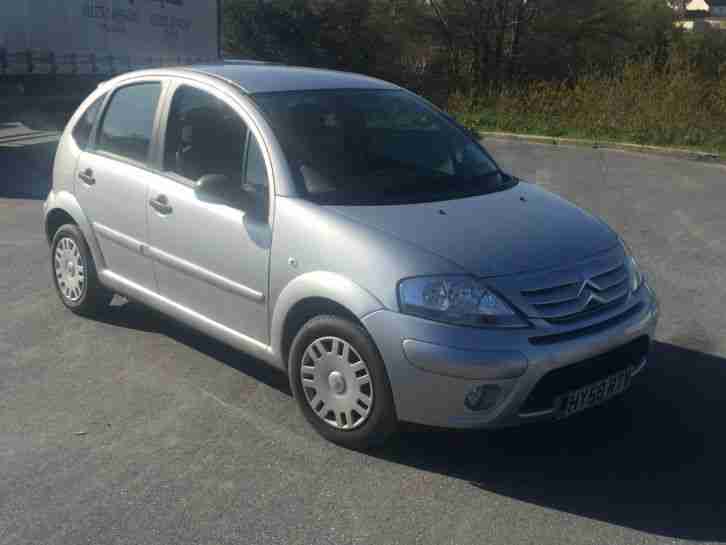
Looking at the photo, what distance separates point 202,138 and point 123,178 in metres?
0.69

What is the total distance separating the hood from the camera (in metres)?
4.04

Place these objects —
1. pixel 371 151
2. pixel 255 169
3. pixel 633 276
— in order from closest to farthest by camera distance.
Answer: pixel 633 276, pixel 255 169, pixel 371 151

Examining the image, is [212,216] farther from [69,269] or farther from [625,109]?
[625,109]

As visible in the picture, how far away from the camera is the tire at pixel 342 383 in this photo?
3.99 metres

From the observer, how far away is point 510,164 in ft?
44.0

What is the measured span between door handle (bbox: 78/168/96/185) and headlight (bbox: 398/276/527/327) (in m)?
2.69

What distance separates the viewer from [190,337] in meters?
5.80

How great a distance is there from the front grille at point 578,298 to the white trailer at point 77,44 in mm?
13062

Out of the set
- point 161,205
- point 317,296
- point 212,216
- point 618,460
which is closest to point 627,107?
point 161,205

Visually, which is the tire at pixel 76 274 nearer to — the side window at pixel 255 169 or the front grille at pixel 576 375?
the side window at pixel 255 169

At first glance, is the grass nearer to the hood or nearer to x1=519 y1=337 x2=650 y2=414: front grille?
the hood

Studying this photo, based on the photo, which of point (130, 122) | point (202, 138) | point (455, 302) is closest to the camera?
point (455, 302)

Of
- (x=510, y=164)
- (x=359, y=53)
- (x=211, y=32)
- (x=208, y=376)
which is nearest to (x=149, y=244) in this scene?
(x=208, y=376)

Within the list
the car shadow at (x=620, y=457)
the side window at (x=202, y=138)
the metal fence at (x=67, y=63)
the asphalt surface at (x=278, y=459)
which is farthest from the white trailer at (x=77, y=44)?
the car shadow at (x=620, y=457)
